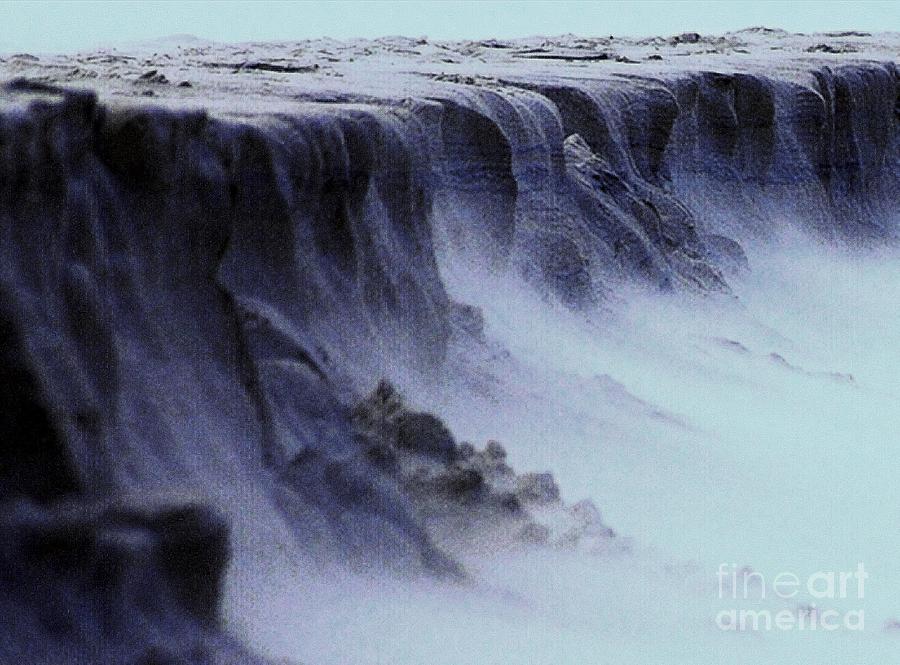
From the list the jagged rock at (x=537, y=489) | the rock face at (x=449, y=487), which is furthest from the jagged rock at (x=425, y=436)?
the jagged rock at (x=537, y=489)

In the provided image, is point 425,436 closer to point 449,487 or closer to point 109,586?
point 449,487

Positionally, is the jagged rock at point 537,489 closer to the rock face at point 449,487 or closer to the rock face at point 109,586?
the rock face at point 449,487

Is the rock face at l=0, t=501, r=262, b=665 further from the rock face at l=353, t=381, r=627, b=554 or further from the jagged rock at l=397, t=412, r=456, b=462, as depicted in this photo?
the jagged rock at l=397, t=412, r=456, b=462

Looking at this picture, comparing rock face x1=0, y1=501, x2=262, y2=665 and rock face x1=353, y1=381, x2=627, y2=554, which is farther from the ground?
rock face x1=0, y1=501, x2=262, y2=665

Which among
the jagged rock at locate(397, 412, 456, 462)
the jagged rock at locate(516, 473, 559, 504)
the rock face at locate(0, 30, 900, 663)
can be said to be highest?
the rock face at locate(0, 30, 900, 663)

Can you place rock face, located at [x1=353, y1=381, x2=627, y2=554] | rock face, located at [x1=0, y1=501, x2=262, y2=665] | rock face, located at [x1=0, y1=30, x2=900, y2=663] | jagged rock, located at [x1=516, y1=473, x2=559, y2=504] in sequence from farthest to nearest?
jagged rock, located at [x1=516, y1=473, x2=559, y2=504], rock face, located at [x1=353, y1=381, x2=627, y2=554], rock face, located at [x1=0, y1=30, x2=900, y2=663], rock face, located at [x1=0, y1=501, x2=262, y2=665]

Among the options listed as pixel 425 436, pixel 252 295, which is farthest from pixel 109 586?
pixel 425 436

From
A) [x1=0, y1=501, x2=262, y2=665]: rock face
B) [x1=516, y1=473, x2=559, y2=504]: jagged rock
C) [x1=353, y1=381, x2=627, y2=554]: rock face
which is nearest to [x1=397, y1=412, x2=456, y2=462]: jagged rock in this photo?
[x1=353, y1=381, x2=627, y2=554]: rock face

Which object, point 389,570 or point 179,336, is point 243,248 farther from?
point 389,570
